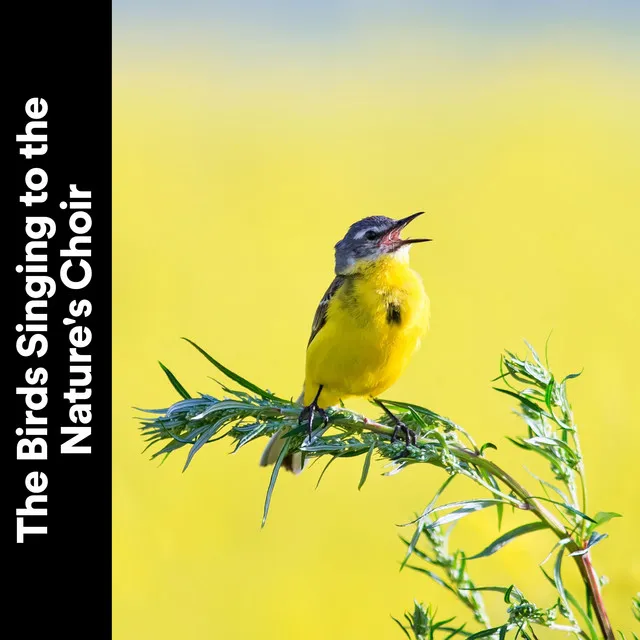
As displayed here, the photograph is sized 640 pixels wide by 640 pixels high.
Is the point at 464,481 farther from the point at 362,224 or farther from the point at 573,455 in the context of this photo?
the point at 573,455

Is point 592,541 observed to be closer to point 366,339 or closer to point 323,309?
point 366,339

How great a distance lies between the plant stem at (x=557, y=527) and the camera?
4.16ft

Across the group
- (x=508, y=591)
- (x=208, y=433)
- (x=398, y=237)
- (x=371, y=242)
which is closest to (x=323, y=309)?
(x=371, y=242)

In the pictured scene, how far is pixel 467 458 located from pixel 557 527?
0.19 metres

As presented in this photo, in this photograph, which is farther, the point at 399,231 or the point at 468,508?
the point at 399,231

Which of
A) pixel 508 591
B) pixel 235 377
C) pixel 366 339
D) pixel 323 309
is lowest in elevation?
pixel 508 591

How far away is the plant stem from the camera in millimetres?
1269

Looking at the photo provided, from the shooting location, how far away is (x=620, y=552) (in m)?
3.72

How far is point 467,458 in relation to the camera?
1.40 metres

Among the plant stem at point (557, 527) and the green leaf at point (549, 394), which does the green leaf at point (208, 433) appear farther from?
the green leaf at point (549, 394)

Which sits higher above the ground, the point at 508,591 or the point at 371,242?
the point at 371,242

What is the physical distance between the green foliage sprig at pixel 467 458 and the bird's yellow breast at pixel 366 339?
5.00 feet

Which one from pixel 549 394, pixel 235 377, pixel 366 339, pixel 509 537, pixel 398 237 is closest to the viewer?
pixel 509 537

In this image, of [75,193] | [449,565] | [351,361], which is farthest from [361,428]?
[75,193]
